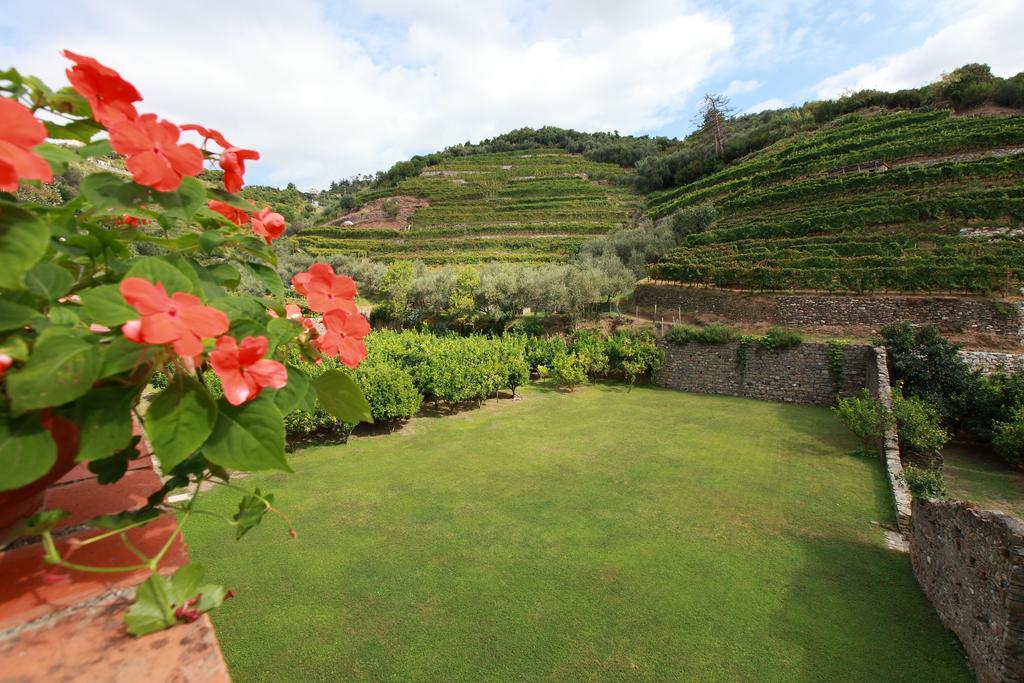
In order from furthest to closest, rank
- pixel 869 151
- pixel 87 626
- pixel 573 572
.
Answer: pixel 869 151 < pixel 573 572 < pixel 87 626

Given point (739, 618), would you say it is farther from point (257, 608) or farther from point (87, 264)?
point (87, 264)

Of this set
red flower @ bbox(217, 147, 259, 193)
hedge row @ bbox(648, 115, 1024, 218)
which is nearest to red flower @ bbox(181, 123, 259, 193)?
red flower @ bbox(217, 147, 259, 193)

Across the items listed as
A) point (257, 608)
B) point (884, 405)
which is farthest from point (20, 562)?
point (884, 405)

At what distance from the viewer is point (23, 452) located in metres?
0.49

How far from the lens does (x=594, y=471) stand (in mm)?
8867

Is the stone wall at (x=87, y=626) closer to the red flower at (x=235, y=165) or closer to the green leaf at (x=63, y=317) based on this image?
the green leaf at (x=63, y=317)

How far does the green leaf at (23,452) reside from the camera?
48 cm

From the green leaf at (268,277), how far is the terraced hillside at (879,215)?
21.2 metres

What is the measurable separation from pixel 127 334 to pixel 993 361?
722 inches

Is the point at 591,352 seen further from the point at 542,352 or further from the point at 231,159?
the point at 231,159

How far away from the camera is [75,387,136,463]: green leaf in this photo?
1.75 ft

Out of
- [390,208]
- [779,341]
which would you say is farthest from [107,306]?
[390,208]

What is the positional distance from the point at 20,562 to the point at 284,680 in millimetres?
3953

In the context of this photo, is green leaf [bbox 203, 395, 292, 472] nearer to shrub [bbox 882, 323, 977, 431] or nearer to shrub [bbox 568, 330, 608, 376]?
shrub [bbox 882, 323, 977, 431]
